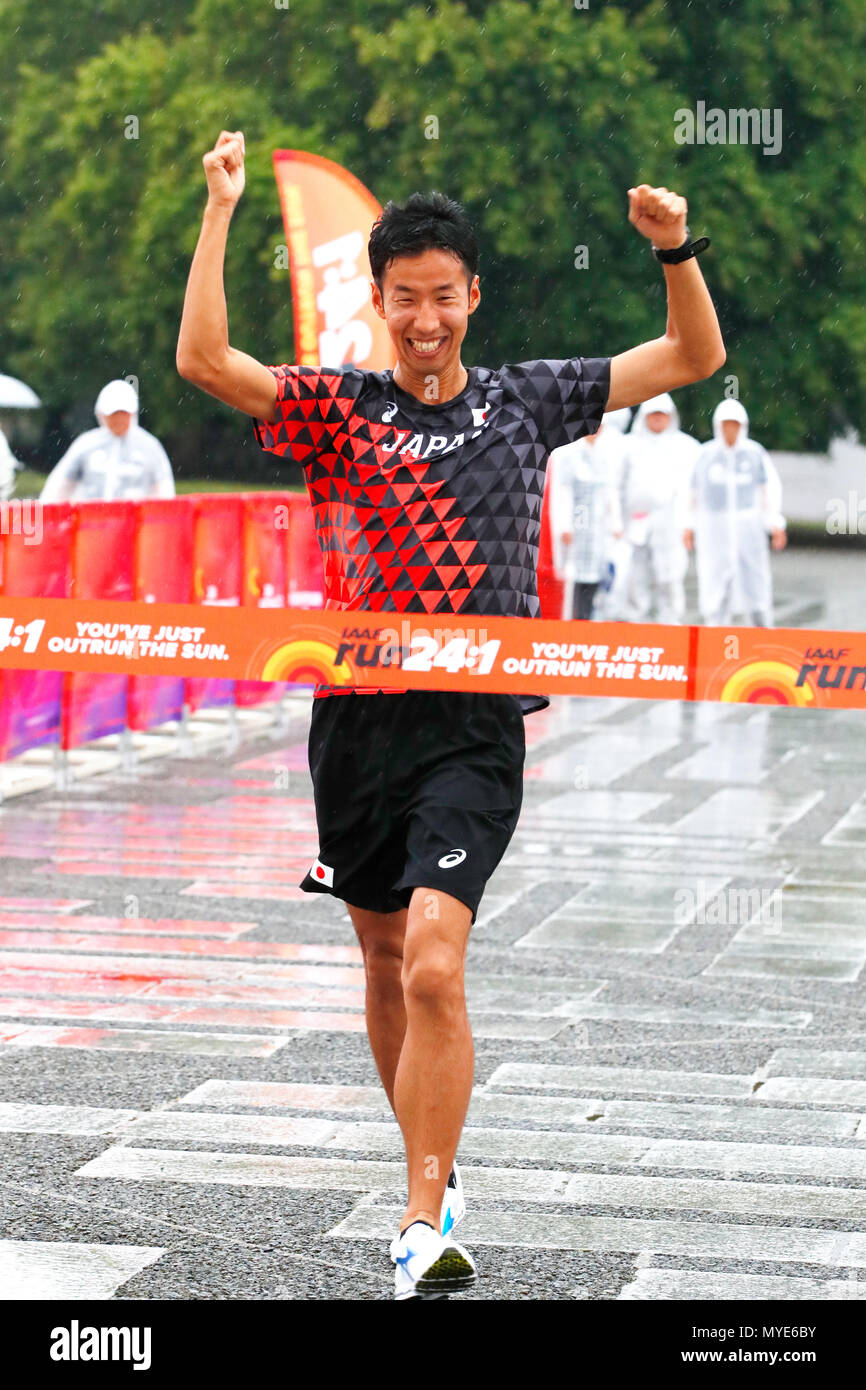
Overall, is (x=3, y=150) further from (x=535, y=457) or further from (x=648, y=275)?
(x=535, y=457)

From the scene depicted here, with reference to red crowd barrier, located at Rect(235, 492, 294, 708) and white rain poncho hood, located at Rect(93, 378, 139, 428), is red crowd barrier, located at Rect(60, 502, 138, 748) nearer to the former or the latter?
red crowd barrier, located at Rect(235, 492, 294, 708)

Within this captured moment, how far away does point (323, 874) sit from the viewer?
427cm

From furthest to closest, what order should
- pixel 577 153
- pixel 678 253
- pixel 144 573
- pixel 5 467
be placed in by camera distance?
pixel 577 153
pixel 5 467
pixel 144 573
pixel 678 253

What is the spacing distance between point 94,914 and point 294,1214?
129 inches

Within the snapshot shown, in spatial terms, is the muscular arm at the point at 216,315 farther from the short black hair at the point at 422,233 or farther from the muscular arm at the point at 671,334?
the muscular arm at the point at 671,334

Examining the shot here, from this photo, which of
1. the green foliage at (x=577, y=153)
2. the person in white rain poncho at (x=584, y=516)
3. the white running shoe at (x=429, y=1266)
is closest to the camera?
the white running shoe at (x=429, y=1266)

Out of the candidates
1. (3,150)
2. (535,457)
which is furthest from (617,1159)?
(3,150)

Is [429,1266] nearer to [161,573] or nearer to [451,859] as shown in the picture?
[451,859]

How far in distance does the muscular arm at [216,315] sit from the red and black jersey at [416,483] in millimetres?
71

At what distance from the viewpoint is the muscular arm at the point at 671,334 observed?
13.6 feet

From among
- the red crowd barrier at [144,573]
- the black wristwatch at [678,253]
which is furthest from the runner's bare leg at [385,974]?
the red crowd barrier at [144,573]

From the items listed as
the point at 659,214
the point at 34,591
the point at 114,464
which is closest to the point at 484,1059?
the point at 659,214

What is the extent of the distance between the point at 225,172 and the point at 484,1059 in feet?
8.52

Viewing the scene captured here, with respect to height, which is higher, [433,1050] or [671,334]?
[671,334]
